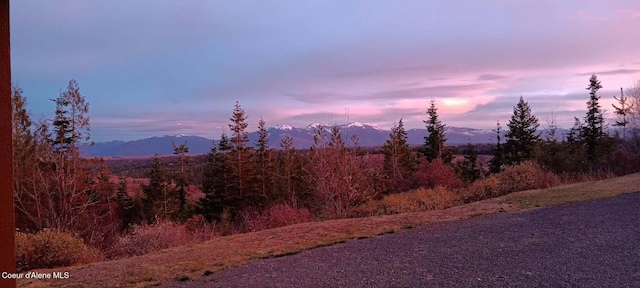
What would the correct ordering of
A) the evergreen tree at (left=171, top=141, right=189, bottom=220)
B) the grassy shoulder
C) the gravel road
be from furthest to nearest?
the evergreen tree at (left=171, top=141, right=189, bottom=220) → the grassy shoulder → the gravel road

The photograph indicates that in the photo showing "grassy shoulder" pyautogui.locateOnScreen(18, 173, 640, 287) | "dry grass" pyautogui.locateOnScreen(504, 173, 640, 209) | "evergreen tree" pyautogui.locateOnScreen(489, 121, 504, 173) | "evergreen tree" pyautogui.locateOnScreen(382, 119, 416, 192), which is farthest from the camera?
"evergreen tree" pyautogui.locateOnScreen(489, 121, 504, 173)

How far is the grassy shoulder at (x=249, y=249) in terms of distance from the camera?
7.91 m

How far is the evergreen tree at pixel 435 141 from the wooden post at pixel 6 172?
50879 millimetres

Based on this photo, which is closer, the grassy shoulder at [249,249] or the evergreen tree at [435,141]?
the grassy shoulder at [249,249]

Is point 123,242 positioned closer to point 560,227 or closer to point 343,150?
point 343,150

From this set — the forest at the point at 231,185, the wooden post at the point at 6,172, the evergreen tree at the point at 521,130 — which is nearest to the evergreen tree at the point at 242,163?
the forest at the point at 231,185

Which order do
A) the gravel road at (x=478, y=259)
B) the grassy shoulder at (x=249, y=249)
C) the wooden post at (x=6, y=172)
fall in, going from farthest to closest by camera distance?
the grassy shoulder at (x=249, y=249) < the gravel road at (x=478, y=259) < the wooden post at (x=6, y=172)

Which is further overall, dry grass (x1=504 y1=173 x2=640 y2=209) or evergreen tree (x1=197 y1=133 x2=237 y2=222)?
evergreen tree (x1=197 y1=133 x2=237 y2=222)

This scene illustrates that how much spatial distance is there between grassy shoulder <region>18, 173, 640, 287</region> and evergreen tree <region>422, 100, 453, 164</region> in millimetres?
34406

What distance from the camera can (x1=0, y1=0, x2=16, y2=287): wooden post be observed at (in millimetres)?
1893

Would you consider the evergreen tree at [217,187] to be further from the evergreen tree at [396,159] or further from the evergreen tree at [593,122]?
the evergreen tree at [593,122]

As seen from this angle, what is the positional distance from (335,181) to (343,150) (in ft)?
4.62

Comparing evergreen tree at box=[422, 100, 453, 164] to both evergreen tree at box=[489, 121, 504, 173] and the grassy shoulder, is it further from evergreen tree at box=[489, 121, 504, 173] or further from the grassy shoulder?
the grassy shoulder

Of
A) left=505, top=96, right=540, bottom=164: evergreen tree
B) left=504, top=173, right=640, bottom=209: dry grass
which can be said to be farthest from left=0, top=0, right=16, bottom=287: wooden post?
left=505, top=96, right=540, bottom=164: evergreen tree
